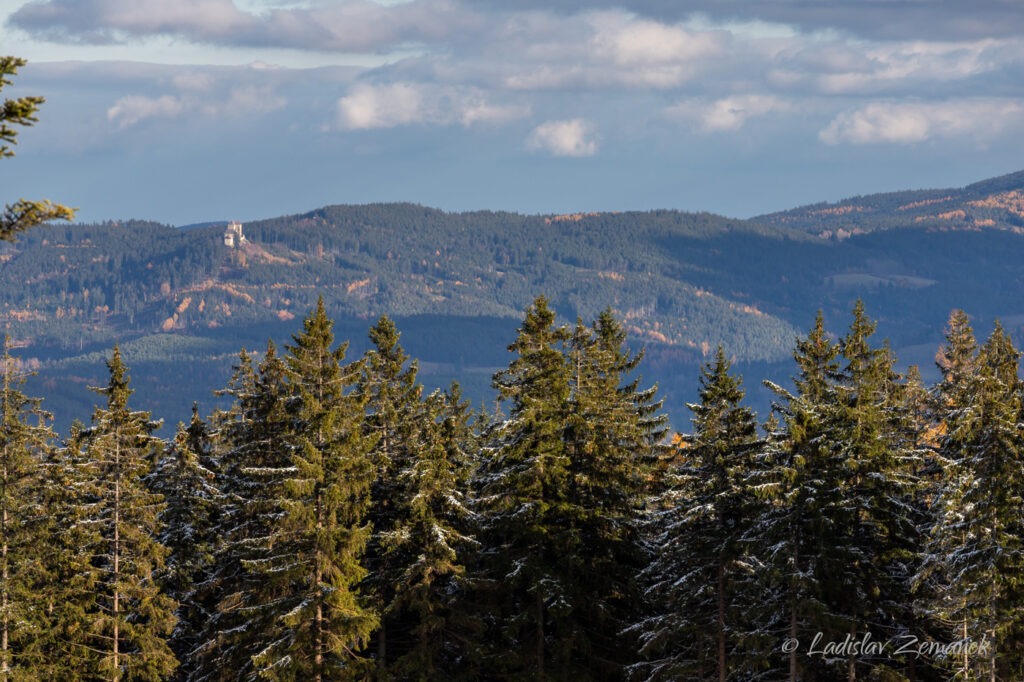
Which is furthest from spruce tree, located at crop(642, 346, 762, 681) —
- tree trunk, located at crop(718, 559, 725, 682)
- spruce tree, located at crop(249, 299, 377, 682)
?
spruce tree, located at crop(249, 299, 377, 682)

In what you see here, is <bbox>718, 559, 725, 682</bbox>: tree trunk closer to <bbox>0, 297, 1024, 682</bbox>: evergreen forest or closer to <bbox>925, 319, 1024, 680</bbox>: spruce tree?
<bbox>0, 297, 1024, 682</bbox>: evergreen forest

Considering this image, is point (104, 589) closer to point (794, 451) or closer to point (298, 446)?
point (298, 446)

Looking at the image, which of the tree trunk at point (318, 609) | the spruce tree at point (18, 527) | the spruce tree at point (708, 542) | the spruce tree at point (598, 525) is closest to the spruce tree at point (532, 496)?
the spruce tree at point (598, 525)

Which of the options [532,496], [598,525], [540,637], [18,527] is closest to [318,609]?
[540,637]

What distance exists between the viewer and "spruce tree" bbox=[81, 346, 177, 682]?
45.8 metres

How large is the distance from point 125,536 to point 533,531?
50.7 ft

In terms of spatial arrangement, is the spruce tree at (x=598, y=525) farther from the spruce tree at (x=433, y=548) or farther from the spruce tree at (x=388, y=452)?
the spruce tree at (x=388, y=452)

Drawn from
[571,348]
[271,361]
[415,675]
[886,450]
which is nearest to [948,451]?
[886,450]

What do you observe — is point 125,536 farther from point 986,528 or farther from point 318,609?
point 986,528

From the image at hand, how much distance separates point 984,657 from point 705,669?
11.1m

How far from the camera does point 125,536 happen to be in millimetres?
46375

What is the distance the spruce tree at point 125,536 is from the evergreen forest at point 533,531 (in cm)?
13

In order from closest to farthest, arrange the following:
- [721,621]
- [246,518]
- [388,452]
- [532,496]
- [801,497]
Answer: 1. [801,497]
2. [721,621]
3. [532,496]
4. [388,452]
5. [246,518]

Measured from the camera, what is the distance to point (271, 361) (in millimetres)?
45531
